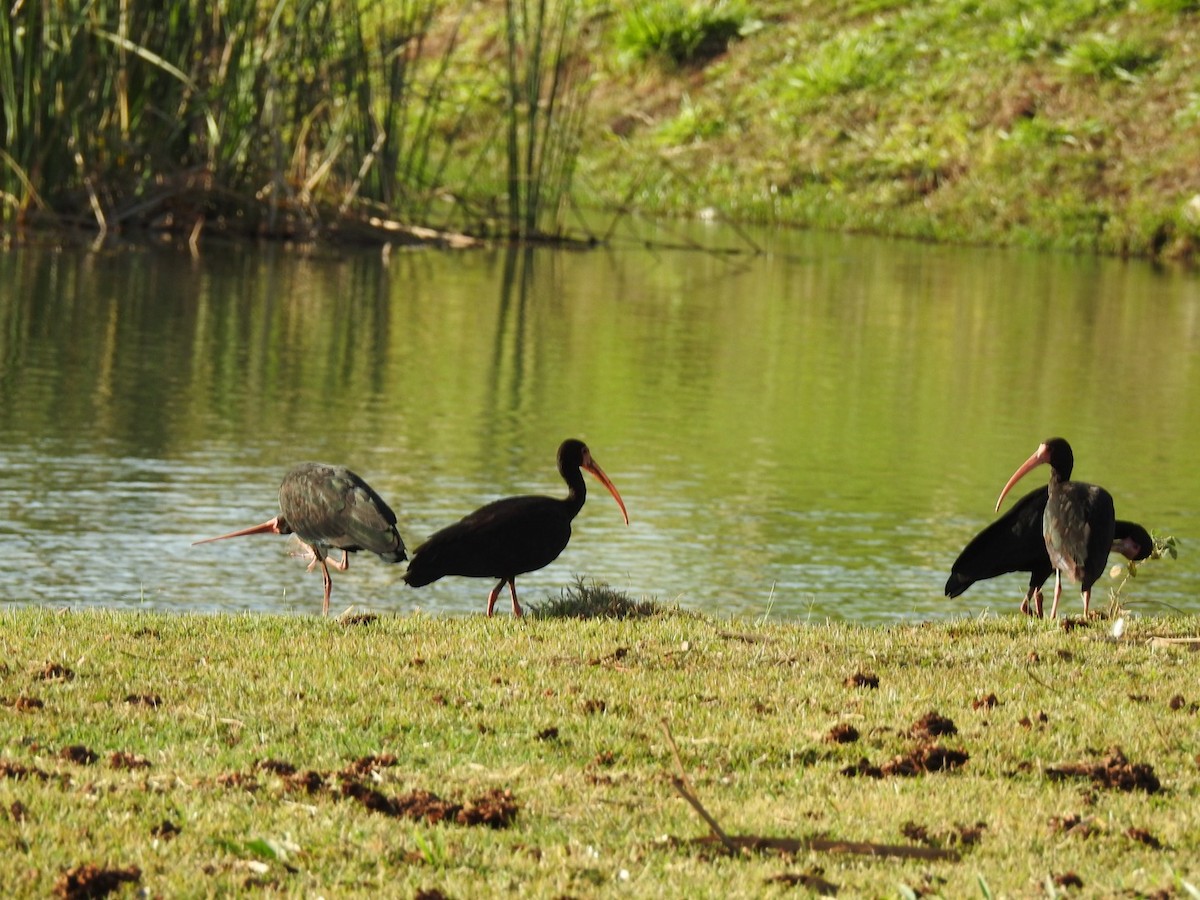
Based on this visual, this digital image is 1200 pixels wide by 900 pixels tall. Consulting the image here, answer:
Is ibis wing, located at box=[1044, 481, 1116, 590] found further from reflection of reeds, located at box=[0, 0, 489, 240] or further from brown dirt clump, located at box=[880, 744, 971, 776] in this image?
reflection of reeds, located at box=[0, 0, 489, 240]

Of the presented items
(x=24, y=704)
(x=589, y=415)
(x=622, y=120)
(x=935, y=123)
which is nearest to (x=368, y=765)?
(x=24, y=704)

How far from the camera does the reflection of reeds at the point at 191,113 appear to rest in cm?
2227

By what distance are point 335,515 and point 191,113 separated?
15.5 meters

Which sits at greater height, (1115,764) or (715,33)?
(715,33)

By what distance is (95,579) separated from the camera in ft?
33.5

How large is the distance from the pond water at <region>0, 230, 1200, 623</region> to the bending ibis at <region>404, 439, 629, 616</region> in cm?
106

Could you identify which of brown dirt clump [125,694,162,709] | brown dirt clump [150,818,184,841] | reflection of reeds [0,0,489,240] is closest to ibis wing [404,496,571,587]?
brown dirt clump [125,694,162,709]

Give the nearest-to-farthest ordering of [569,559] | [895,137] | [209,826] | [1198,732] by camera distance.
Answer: [209,826] → [1198,732] → [569,559] → [895,137]

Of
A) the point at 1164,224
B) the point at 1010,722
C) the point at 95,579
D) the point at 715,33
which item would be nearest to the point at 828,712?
the point at 1010,722

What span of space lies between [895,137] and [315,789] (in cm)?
3318

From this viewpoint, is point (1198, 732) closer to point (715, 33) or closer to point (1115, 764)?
point (1115, 764)

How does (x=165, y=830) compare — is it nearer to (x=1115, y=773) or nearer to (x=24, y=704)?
(x=24, y=704)

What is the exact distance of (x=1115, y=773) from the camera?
6.00 meters

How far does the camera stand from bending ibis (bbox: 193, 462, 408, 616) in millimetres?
9141
